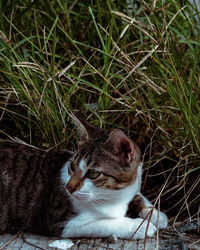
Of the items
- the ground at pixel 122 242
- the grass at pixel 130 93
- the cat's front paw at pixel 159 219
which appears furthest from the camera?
the grass at pixel 130 93

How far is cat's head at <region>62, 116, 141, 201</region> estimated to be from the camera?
1886 mm

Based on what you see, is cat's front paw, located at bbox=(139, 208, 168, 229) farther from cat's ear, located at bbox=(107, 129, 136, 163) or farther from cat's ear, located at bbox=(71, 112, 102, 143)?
cat's ear, located at bbox=(71, 112, 102, 143)

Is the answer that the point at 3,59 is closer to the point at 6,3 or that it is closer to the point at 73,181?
the point at 6,3

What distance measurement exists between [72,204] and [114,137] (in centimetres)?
43

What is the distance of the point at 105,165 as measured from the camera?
192 cm

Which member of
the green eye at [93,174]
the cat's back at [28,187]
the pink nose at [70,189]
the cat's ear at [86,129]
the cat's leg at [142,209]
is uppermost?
the cat's ear at [86,129]

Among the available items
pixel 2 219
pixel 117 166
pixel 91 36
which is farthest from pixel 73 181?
pixel 91 36

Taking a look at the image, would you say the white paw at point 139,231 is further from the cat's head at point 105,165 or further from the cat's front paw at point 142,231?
the cat's head at point 105,165

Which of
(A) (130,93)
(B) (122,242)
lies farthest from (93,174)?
(A) (130,93)

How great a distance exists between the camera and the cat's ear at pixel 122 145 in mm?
1845

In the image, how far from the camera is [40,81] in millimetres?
2531

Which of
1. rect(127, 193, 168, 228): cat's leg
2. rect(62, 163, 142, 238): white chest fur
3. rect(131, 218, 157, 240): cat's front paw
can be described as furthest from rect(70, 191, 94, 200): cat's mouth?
rect(127, 193, 168, 228): cat's leg

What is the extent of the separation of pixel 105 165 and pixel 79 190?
0.18m

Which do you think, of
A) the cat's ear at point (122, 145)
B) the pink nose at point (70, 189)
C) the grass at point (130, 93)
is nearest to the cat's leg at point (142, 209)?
the grass at point (130, 93)
